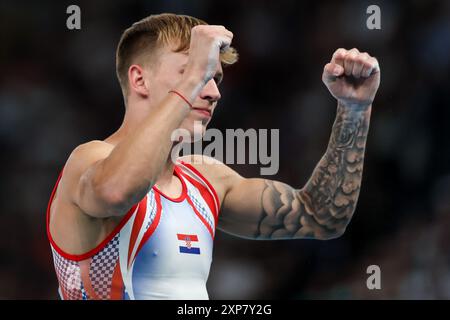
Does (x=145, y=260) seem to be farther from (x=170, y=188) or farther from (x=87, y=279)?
(x=170, y=188)

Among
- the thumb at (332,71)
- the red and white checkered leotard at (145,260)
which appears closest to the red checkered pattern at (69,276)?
the red and white checkered leotard at (145,260)

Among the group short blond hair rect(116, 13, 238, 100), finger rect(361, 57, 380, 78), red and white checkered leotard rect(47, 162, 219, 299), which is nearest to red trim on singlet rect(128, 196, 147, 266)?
red and white checkered leotard rect(47, 162, 219, 299)

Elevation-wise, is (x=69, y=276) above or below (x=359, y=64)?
below

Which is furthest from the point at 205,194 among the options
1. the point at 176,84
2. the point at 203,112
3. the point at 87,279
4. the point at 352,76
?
the point at 352,76

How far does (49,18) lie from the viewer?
241 inches

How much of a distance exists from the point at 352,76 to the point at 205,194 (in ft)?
2.92

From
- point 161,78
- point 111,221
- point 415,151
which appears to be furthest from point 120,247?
point 415,151

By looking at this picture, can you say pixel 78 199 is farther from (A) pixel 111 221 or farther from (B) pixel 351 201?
(B) pixel 351 201

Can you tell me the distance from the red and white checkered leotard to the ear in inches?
18.1

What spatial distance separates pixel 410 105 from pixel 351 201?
3.08 metres

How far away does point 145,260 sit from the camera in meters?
3.21

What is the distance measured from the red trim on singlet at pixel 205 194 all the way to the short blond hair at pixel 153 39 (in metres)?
0.52

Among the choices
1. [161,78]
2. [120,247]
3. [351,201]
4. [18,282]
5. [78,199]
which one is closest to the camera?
[78,199]

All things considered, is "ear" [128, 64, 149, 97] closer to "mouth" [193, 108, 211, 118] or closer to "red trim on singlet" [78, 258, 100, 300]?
"mouth" [193, 108, 211, 118]
